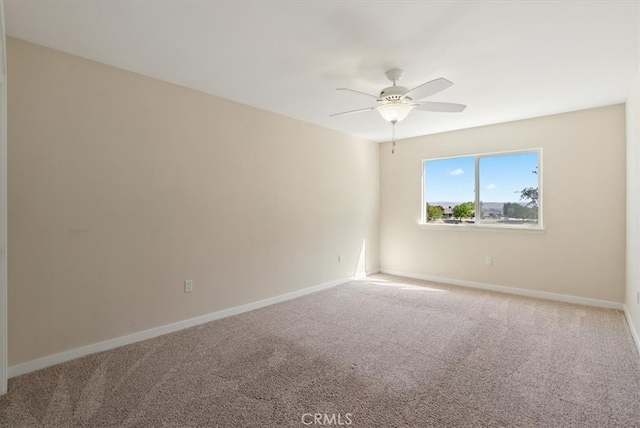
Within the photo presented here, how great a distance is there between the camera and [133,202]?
2801mm

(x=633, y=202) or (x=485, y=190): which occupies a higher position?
(x=485, y=190)

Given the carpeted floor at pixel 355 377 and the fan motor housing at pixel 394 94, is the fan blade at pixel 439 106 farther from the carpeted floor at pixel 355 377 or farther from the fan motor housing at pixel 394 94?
the carpeted floor at pixel 355 377

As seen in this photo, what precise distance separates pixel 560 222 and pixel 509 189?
0.76m

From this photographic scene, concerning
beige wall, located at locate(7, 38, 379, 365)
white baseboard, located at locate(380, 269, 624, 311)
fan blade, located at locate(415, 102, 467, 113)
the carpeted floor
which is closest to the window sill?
white baseboard, located at locate(380, 269, 624, 311)

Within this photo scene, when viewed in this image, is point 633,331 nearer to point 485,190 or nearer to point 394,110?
point 485,190

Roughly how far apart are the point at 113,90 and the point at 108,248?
4.39ft

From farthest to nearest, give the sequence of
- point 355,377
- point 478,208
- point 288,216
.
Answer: point 478,208 < point 288,216 < point 355,377

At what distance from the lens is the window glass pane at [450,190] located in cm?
490

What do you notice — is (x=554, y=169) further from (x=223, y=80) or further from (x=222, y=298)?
(x=222, y=298)

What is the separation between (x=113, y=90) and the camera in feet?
8.79

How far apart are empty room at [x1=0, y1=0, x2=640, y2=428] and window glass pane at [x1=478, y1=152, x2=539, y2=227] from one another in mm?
28

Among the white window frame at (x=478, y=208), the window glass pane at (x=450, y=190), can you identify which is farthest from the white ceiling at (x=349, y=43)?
the window glass pane at (x=450, y=190)

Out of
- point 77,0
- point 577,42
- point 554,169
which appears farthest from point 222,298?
point 554,169

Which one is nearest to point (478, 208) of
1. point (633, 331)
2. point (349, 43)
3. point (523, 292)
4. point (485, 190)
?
point (485, 190)
